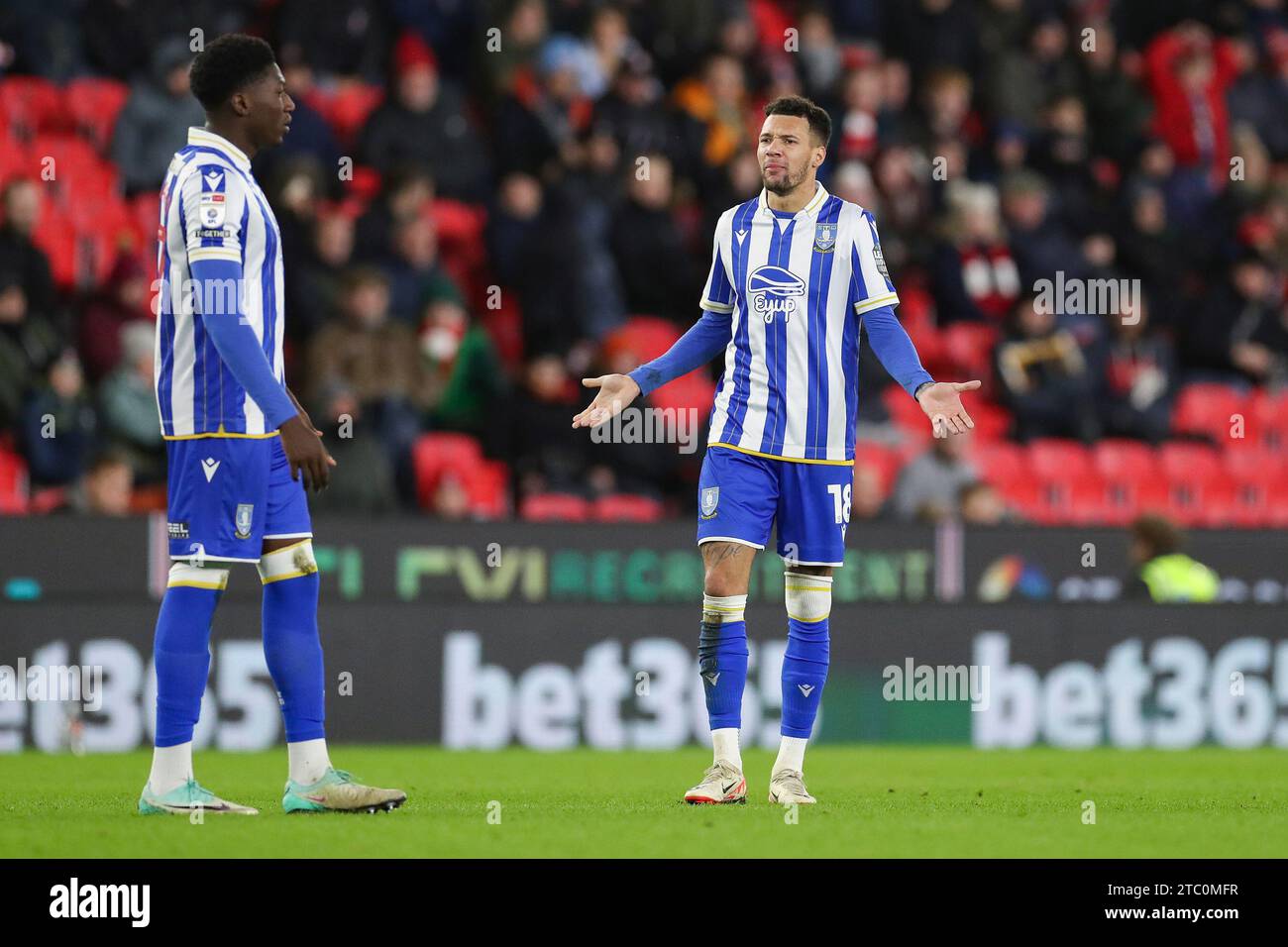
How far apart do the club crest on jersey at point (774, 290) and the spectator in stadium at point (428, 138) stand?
22.8ft

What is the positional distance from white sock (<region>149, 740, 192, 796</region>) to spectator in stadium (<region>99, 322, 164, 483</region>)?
17.4 ft

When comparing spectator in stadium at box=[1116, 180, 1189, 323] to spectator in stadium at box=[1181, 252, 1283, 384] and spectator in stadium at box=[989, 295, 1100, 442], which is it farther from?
spectator in stadium at box=[989, 295, 1100, 442]

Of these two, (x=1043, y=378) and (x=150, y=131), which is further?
(x=1043, y=378)

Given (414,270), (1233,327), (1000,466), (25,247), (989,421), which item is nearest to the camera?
(25,247)

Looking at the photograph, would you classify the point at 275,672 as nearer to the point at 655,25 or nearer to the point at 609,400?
the point at 609,400

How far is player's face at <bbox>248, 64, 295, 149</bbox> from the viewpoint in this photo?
625 cm

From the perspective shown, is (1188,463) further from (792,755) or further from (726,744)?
(726,744)

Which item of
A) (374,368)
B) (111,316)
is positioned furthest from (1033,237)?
(111,316)

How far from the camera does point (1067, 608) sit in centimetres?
1103

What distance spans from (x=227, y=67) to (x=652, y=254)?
728cm

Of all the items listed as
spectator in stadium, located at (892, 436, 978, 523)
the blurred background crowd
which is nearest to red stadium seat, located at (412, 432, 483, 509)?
the blurred background crowd

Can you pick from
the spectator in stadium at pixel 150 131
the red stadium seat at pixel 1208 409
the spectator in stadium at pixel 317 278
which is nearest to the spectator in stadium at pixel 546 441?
the spectator in stadium at pixel 317 278

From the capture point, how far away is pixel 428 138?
45.1 ft

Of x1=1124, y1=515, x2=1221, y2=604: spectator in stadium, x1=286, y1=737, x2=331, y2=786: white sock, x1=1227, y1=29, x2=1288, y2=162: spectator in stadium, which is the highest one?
x1=1227, y1=29, x2=1288, y2=162: spectator in stadium
